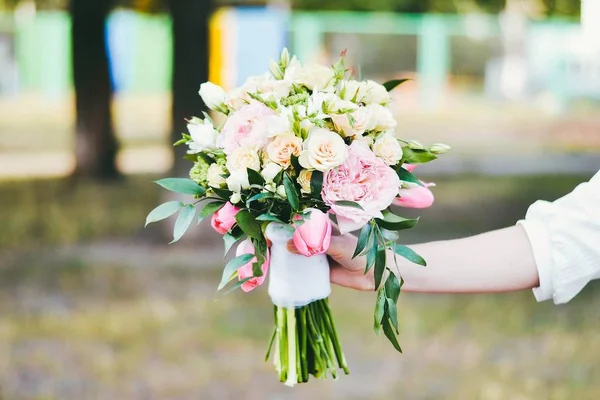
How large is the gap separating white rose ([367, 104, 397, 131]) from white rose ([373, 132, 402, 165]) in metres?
0.05

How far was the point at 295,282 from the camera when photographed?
2.45 metres

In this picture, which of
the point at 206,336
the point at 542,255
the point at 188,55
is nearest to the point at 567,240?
the point at 542,255

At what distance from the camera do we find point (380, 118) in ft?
7.88

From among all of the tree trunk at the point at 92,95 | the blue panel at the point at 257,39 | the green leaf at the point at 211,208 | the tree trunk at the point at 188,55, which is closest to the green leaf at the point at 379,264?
the green leaf at the point at 211,208

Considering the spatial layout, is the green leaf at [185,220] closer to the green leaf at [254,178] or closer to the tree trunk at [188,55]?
the green leaf at [254,178]

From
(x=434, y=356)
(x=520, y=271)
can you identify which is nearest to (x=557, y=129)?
(x=434, y=356)

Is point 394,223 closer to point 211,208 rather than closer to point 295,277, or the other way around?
point 295,277

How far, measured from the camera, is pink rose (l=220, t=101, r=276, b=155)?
2348 mm

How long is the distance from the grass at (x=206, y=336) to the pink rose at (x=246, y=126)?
274cm

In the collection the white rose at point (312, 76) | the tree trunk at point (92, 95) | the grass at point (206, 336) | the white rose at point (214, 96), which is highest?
the white rose at point (312, 76)

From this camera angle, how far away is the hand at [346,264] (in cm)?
244

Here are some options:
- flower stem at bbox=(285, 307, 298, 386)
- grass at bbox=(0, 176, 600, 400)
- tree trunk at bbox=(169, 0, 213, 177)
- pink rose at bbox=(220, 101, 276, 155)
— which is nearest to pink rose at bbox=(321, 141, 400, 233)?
pink rose at bbox=(220, 101, 276, 155)

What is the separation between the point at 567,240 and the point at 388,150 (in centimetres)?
48

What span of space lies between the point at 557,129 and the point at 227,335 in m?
15.2
